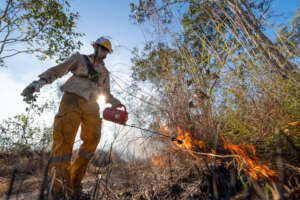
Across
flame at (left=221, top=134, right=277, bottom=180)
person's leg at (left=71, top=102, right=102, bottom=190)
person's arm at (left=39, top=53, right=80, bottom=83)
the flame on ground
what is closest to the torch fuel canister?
person's leg at (left=71, top=102, right=102, bottom=190)

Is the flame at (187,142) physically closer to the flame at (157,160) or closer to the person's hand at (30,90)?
the flame at (157,160)

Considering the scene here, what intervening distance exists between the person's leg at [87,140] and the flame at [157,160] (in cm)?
93

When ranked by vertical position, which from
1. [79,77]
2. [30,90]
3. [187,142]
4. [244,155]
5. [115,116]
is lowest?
[244,155]

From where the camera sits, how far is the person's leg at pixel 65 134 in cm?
199

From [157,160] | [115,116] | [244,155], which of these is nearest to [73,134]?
[115,116]

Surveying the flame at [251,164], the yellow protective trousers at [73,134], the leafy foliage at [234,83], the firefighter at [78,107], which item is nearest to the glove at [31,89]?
the firefighter at [78,107]

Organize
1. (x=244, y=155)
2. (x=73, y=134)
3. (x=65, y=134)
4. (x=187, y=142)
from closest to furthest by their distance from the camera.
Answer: (x=244, y=155) → (x=187, y=142) → (x=65, y=134) → (x=73, y=134)

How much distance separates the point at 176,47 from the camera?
206 cm

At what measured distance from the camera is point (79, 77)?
260cm

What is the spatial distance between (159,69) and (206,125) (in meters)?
1.14

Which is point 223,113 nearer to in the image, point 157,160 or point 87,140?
point 157,160

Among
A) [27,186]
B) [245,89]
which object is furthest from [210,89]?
[27,186]

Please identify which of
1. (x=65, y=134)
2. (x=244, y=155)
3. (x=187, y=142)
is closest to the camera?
(x=244, y=155)

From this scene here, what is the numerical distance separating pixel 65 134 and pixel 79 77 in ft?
3.05
